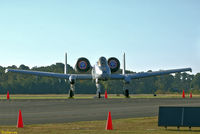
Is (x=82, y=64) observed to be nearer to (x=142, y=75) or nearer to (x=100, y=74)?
(x=142, y=75)

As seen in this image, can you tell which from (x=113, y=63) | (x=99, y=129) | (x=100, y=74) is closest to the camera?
(x=99, y=129)

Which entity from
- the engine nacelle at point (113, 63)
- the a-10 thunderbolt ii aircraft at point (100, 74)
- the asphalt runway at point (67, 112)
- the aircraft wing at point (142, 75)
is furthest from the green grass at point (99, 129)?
the engine nacelle at point (113, 63)

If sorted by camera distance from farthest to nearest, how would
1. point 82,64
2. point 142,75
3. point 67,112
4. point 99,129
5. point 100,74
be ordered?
1. point 82,64
2. point 142,75
3. point 100,74
4. point 67,112
5. point 99,129

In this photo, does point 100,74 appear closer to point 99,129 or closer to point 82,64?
point 82,64

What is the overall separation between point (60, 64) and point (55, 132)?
5853 inches

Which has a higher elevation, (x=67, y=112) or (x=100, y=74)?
(x=100, y=74)

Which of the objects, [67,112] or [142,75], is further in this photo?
[142,75]

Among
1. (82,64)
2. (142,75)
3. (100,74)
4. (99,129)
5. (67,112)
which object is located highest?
(82,64)

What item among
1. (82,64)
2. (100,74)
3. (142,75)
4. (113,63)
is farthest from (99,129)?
(113,63)

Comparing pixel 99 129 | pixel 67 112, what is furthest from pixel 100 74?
pixel 99 129

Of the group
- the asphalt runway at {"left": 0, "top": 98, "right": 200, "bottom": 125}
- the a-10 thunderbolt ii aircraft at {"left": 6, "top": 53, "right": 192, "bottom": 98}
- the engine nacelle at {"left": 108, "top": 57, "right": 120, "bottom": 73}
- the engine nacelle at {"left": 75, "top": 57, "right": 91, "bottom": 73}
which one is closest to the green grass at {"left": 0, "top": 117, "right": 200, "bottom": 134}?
the asphalt runway at {"left": 0, "top": 98, "right": 200, "bottom": 125}

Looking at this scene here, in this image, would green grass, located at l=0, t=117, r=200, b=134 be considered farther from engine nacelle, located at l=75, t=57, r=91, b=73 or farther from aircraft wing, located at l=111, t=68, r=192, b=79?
engine nacelle, located at l=75, t=57, r=91, b=73

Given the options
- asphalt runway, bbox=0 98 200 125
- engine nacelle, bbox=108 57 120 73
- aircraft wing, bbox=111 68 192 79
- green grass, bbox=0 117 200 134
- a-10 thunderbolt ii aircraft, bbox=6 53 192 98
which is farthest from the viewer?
engine nacelle, bbox=108 57 120 73

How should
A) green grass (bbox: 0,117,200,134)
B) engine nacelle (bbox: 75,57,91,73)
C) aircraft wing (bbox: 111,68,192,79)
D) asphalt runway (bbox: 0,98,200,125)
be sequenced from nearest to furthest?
green grass (bbox: 0,117,200,134) < asphalt runway (bbox: 0,98,200,125) < aircraft wing (bbox: 111,68,192,79) < engine nacelle (bbox: 75,57,91,73)
